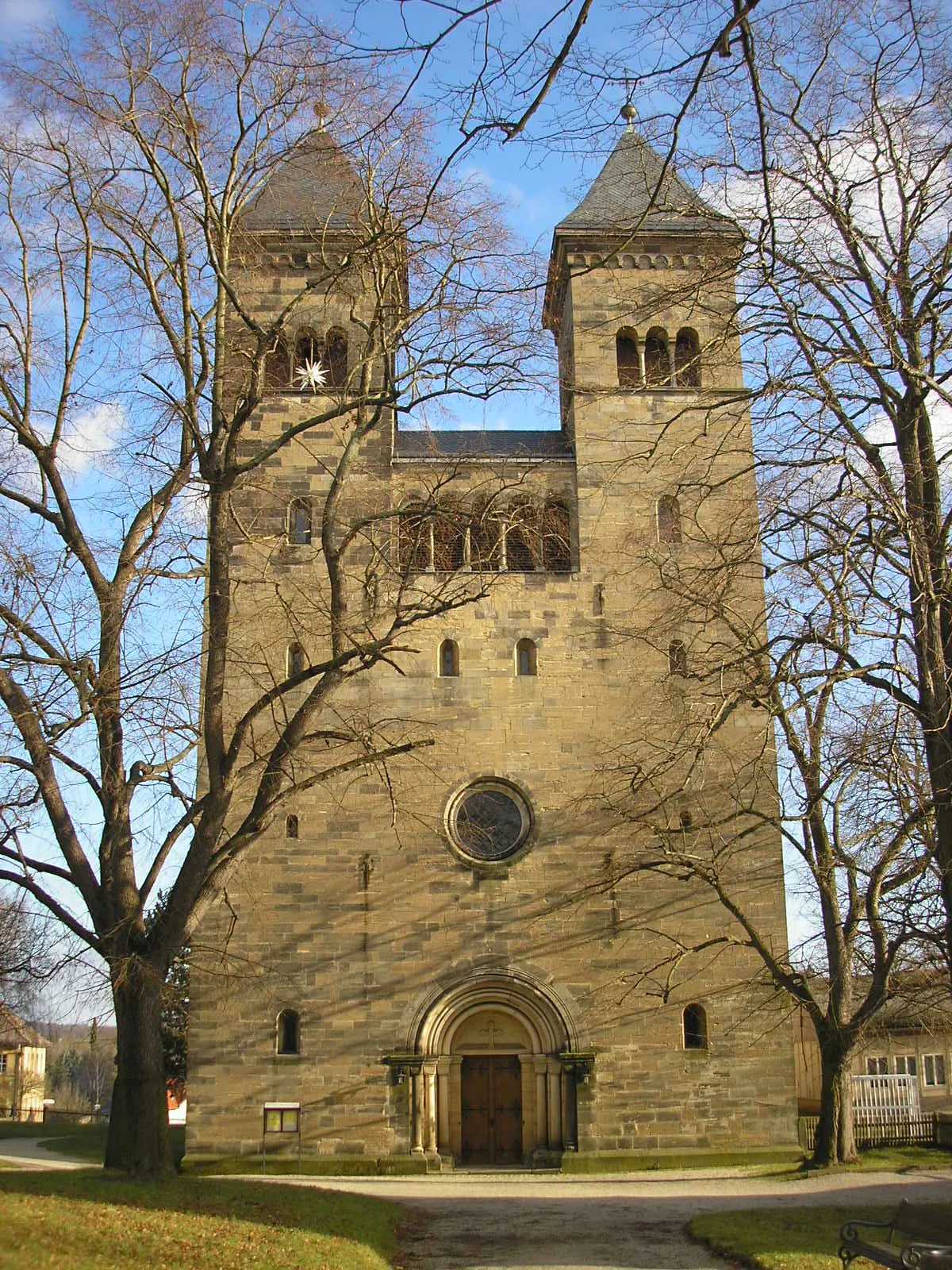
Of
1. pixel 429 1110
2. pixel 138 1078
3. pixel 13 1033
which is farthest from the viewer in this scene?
pixel 13 1033

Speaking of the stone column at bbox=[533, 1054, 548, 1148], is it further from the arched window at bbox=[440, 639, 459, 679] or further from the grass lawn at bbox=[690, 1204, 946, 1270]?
the grass lawn at bbox=[690, 1204, 946, 1270]

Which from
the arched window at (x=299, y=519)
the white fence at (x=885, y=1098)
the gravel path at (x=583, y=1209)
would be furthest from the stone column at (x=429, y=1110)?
the arched window at (x=299, y=519)

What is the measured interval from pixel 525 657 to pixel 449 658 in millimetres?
1307

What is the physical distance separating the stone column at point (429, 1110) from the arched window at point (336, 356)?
11959 millimetres

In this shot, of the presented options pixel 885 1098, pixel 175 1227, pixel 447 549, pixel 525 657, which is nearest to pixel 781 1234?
pixel 175 1227

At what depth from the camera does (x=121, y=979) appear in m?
11.8

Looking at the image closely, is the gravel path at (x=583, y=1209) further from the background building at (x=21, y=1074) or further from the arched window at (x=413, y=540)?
the background building at (x=21, y=1074)

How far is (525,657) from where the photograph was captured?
21.4 m

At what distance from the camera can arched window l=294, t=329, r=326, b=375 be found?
74.3 ft

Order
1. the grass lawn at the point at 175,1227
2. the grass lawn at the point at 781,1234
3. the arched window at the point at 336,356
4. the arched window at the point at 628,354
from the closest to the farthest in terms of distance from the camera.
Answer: the grass lawn at the point at 175,1227, the grass lawn at the point at 781,1234, the arched window at the point at 336,356, the arched window at the point at 628,354

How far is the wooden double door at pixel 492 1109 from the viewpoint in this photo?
65.2 feet

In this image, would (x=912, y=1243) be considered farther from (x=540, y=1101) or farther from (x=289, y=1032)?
(x=289, y=1032)

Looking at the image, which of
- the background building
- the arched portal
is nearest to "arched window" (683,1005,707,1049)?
the arched portal

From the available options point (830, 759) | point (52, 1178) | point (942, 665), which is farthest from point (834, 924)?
point (52, 1178)
